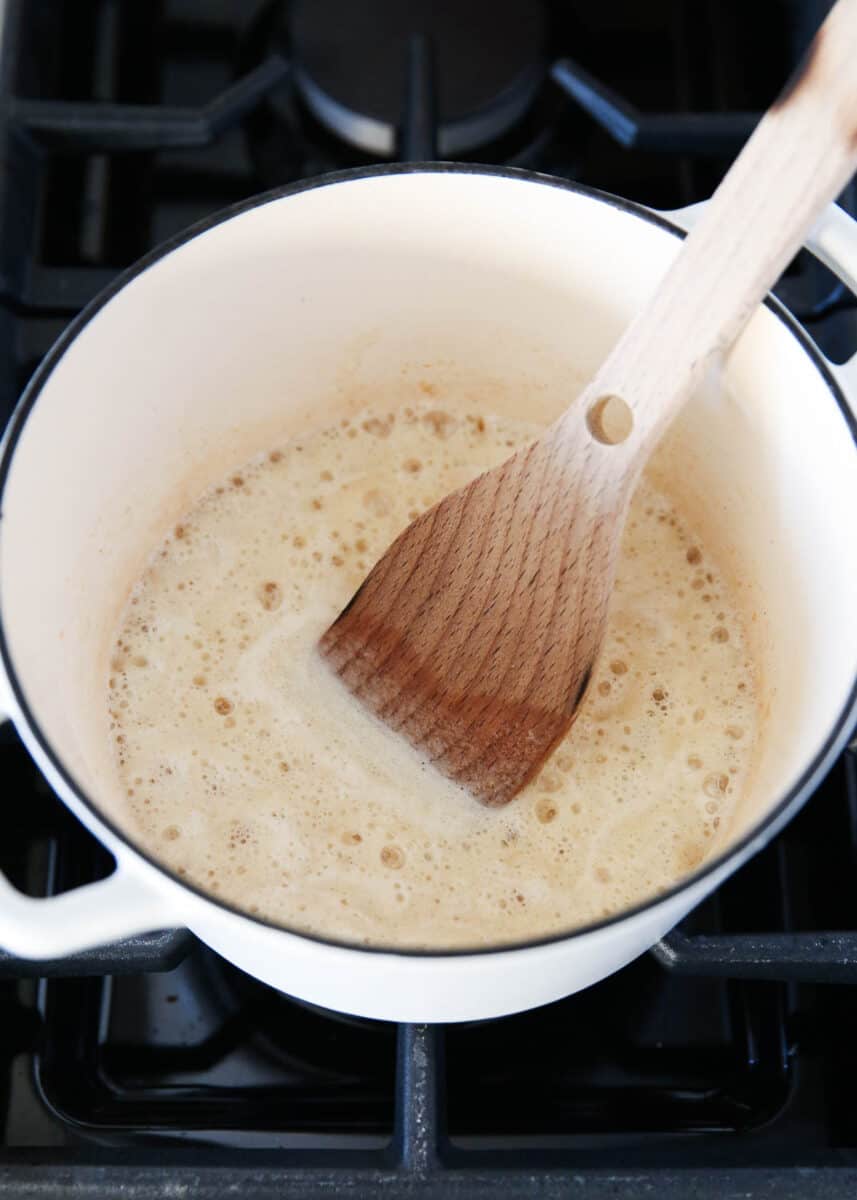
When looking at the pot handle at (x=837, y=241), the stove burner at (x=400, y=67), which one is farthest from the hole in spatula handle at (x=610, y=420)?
the stove burner at (x=400, y=67)

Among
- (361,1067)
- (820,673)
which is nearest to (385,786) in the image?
(361,1067)

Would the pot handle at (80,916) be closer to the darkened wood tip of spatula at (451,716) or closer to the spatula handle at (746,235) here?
the darkened wood tip of spatula at (451,716)

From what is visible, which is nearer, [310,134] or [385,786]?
[385,786]

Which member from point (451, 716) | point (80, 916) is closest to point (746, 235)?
point (451, 716)

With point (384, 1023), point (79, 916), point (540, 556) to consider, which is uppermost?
point (540, 556)

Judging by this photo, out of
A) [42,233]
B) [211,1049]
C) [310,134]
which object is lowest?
[211,1049]

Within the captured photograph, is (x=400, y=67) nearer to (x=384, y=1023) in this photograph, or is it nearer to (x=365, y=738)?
(x=365, y=738)

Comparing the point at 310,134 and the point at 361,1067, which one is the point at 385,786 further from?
the point at 310,134
